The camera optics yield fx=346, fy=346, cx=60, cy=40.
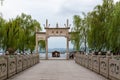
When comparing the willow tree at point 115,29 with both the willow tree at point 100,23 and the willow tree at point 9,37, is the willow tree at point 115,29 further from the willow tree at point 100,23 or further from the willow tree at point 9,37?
the willow tree at point 9,37

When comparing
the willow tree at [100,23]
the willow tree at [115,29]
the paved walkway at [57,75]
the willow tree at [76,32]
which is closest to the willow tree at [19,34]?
the willow tree at [76,32]

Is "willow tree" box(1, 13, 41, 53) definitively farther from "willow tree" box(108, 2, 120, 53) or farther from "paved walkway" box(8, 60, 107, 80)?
"paved walkway" box(8, 60, 107, 80)

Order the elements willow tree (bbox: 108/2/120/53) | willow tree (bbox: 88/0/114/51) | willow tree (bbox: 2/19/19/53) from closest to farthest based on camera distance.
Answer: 1. willow tree (bbox: 108/2/120/53)
2. willow tree (bbox: 88/0/114/51)
3. willow tree (bbox: 2/19/19/53)

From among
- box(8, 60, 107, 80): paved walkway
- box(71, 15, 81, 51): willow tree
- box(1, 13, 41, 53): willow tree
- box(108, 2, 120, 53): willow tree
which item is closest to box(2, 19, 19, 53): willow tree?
box(1, 13, 41, 53): willow tree

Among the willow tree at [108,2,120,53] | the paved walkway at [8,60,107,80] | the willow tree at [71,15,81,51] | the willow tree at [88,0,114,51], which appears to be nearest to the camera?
the paved walkway at [8,60,107,80]

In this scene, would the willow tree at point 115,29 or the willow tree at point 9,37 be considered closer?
the willow tree at point 115,29

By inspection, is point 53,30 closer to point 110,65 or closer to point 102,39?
point 102,39

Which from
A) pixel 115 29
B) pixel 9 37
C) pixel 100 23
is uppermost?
pixel 100 23

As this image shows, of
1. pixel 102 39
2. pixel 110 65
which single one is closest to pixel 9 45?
pixel 102 39

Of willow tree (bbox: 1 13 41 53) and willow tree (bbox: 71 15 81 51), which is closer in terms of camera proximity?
willow tree (bbox: 1 13 41 53)

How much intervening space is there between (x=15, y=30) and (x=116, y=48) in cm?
1940

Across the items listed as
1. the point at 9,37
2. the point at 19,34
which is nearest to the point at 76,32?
the point at 19,34

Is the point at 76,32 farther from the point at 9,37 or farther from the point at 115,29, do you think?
the point at 115,29

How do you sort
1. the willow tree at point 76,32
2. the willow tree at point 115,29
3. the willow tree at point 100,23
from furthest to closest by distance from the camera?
1. the willow tree at point 76,32
2. the willow tree at point 100,23
3. the willow tree at point 115,29
